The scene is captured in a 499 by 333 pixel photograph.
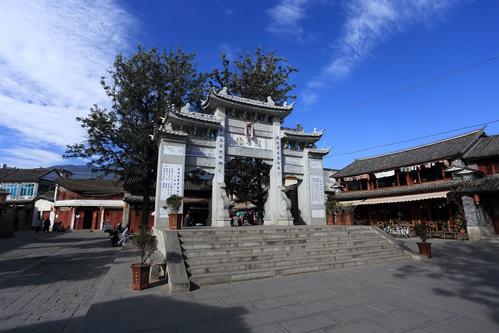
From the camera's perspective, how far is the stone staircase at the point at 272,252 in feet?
23.9

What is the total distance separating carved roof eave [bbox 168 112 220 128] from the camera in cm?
1224

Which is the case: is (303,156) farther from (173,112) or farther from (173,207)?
(173,207)

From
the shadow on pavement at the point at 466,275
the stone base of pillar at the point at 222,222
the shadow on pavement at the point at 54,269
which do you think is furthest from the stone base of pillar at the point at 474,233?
the shadow on pavement at the point at 54,269

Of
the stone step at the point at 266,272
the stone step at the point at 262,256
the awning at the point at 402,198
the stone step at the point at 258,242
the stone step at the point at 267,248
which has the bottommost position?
the stone step at the point at 266,272

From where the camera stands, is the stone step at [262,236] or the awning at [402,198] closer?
the stone step at [262,236]

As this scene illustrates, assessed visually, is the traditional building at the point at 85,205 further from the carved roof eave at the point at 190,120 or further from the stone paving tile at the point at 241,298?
→ the stone paving tile at the point at 241,298

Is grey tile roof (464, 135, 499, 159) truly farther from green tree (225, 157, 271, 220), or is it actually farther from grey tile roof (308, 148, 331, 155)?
green tree (225, 157, 271, 220)

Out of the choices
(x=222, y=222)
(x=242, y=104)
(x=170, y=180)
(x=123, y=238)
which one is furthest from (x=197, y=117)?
(x=123, y=238)

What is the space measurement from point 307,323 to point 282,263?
3.70 metres

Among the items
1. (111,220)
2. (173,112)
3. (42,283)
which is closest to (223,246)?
(42,283)

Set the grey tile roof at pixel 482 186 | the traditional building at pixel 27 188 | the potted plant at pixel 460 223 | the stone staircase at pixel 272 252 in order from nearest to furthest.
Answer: the stone staircase at pixel 272 252
the grey tile roof at pixel 482 186
the potted plant at pixel 460 223
the traditional building at pixel 27 188

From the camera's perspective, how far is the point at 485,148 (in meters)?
19.0

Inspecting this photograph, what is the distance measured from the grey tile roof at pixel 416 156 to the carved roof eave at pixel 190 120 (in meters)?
17.3

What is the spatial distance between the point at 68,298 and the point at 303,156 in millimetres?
12281
